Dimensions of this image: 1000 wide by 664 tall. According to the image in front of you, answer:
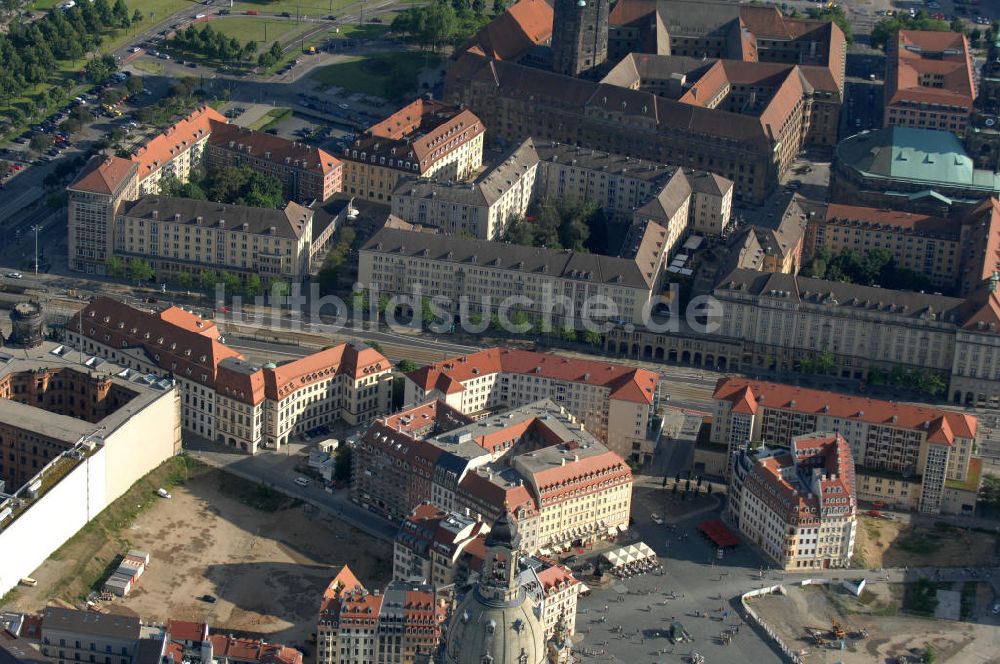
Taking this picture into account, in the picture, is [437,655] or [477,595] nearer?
[477,595]

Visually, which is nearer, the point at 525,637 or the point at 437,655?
the point at 525,637
